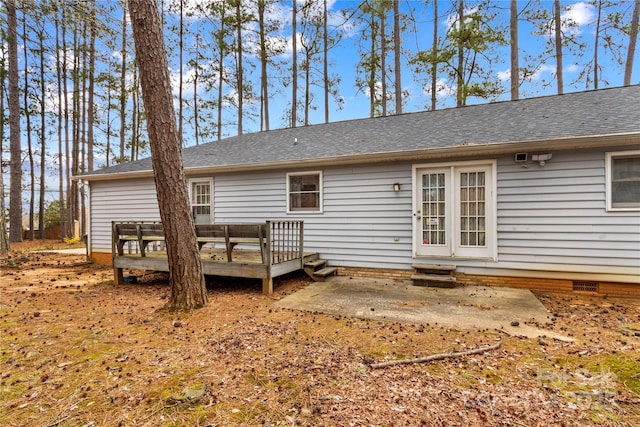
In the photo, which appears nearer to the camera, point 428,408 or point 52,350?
point 428,408

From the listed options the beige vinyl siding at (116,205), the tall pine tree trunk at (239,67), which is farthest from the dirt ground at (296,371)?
the tall pine tree trunk at (239,67)

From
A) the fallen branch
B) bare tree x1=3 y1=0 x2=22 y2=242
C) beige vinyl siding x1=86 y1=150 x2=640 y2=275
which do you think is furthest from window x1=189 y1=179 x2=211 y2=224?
bare tree x1=3 y1=0 x2=22 y2=242

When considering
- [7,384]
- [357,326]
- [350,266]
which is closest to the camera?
[7,384]

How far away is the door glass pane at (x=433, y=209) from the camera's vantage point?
6.03 metres

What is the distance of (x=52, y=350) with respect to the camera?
317cm

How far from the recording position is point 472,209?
5.85m

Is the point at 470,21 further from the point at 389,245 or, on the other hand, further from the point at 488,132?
the point at 389,245

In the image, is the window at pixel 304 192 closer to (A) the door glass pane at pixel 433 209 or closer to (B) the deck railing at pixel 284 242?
(B) the deck railing at pixel 284 242

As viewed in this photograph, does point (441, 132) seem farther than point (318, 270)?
Yes

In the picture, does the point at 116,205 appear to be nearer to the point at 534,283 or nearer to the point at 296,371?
the point at 296,371

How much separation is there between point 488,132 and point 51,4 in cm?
913

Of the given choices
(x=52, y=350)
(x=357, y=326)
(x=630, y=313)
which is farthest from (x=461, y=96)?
(x=52, y=350)

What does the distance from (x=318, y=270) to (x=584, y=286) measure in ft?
15.4

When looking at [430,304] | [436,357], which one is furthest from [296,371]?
[430,304]
